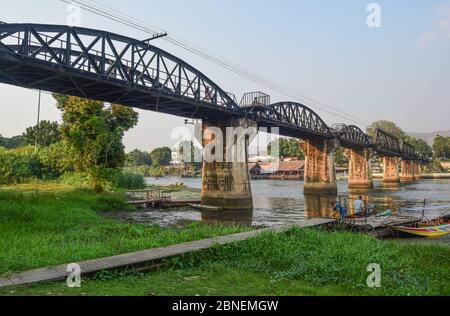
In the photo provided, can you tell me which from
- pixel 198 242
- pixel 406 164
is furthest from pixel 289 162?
pixel 198 242

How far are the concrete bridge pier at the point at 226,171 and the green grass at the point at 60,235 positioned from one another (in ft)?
57.8

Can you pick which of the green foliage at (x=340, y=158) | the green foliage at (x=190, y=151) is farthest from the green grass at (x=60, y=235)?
the green foliage at (x=340, y=158)

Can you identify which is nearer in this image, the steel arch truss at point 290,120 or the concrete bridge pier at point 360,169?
the steel arch truss at point 290,120

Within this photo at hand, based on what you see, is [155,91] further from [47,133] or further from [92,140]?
[47,133]

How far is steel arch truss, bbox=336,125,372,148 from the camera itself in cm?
8969

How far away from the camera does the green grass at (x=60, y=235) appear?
11383mm

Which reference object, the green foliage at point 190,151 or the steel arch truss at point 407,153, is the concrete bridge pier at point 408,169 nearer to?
the steel arch truss at point 407,153

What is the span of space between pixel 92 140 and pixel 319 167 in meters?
48.8

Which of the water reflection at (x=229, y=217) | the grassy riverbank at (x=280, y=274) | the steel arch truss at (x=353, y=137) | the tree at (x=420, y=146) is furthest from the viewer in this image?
the tree at (x=420, y=146)

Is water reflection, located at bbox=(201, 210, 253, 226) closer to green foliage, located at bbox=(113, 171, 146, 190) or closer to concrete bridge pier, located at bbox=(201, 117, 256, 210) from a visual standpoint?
concrete bridge pier, located at bbox=(201, 117, 256, 210)

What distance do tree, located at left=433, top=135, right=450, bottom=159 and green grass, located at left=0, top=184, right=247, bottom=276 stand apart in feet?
580

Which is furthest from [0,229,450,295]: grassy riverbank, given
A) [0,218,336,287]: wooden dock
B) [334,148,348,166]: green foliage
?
[334,148,348,166]: green foliage

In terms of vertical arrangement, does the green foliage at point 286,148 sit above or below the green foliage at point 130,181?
above

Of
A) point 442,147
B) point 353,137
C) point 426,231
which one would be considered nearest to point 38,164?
point 426,231
